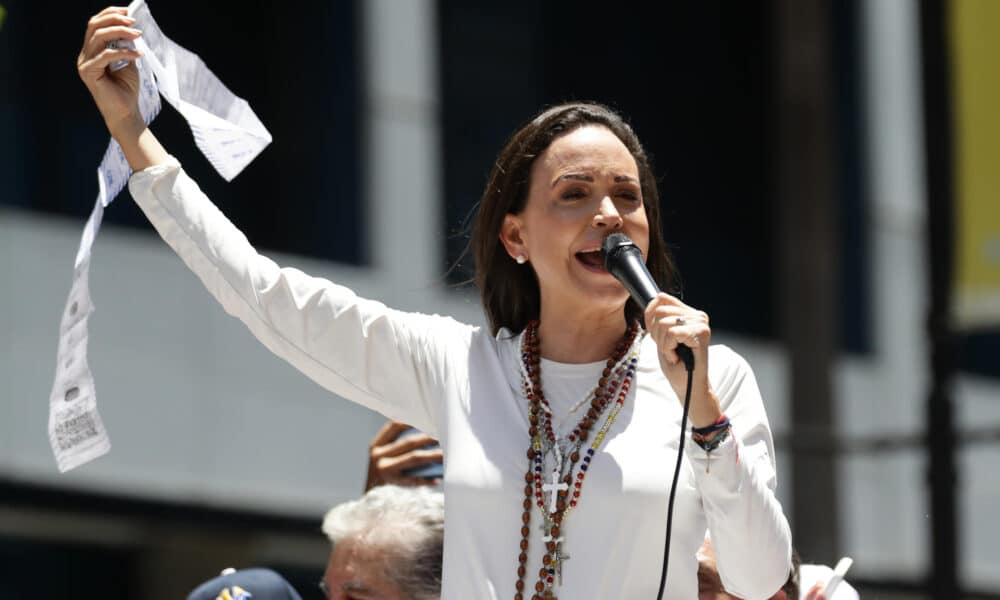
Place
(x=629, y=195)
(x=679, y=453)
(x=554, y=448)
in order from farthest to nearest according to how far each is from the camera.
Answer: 1. (x=629, y=195)
2. (x=554, y=448)
3. (x=679, y=453)

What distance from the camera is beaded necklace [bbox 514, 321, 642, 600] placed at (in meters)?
3.11

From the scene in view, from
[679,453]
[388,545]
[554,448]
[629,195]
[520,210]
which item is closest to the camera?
[679,453]

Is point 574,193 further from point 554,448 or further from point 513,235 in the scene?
point 554,448

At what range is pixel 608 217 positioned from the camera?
3.22 meters

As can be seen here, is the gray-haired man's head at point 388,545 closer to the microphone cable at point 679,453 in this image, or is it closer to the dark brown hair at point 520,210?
the dark brown hair at point 520,210

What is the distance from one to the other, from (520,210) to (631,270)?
46cm

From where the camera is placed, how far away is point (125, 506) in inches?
418

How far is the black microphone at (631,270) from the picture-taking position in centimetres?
291

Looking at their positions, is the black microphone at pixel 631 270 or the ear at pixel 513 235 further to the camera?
the ear at pixel 513 235

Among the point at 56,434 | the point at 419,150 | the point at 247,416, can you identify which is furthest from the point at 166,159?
the point at 419,150

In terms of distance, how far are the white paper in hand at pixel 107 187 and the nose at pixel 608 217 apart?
2.23 feet

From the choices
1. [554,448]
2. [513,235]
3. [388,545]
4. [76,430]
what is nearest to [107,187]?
[76,430]

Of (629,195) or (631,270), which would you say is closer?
(631,270)

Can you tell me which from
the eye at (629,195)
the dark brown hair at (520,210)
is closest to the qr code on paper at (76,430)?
the dark brown hair at (520,210)
